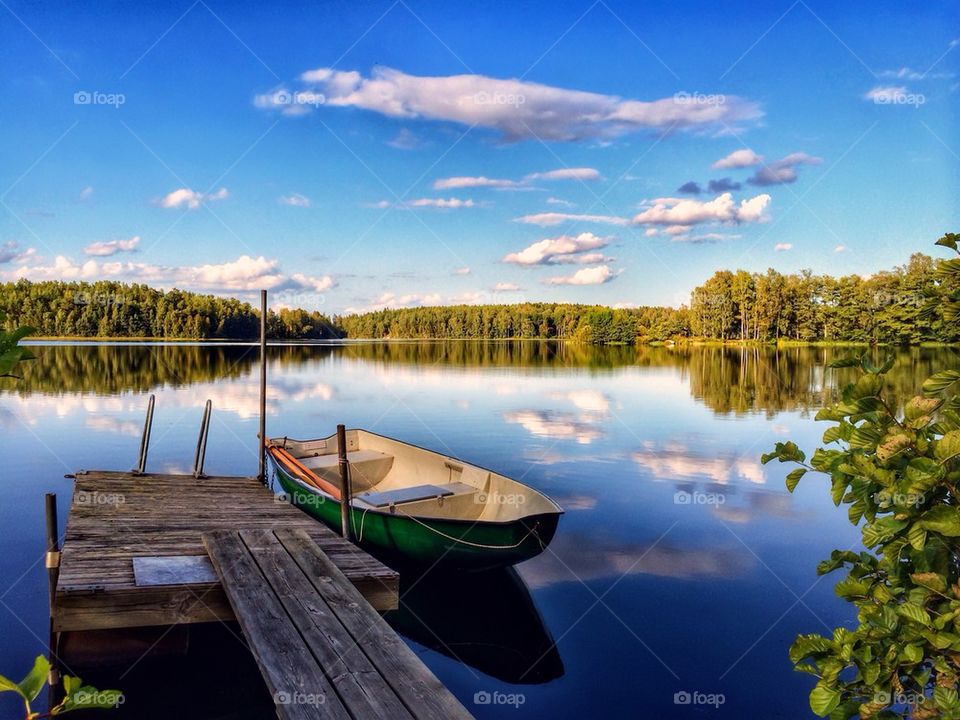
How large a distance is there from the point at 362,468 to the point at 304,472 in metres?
1.37

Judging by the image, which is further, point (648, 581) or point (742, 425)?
point (742, 425)

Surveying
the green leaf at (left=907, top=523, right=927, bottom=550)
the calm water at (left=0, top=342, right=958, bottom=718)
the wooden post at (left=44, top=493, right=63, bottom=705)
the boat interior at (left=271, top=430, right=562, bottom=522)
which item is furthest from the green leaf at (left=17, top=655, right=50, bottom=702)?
the boat interior at (left=271, top=430, right=562, bottom=522)

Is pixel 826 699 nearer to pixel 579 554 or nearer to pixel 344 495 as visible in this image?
pixel 344 495

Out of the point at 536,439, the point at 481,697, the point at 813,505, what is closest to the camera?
the point at 481,697

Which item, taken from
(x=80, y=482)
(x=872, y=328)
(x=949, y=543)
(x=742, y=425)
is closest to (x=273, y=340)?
(x=872, y=328)

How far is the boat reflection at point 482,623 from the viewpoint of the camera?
812cm

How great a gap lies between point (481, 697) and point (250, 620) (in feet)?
11.1

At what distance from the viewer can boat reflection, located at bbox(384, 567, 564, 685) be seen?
812 cm

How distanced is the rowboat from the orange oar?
18 mm

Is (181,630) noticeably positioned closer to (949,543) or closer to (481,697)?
(481,697)

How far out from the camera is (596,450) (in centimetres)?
2077

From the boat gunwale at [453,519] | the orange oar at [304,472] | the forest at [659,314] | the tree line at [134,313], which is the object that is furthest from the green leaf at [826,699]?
the tree line at [134,313]

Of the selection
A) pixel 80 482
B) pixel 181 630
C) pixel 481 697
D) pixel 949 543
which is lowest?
pixel 481 697

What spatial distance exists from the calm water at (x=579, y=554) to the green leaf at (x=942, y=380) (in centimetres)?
41
